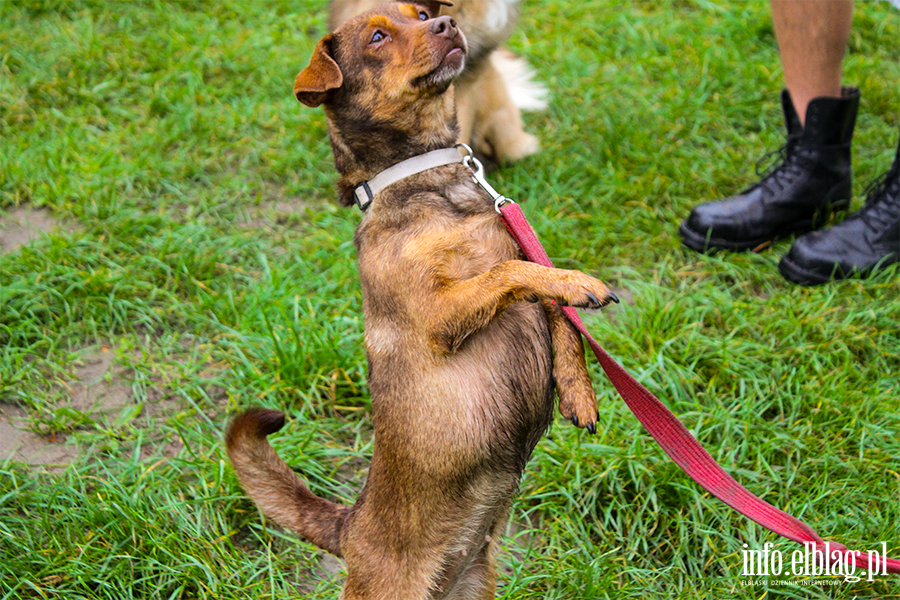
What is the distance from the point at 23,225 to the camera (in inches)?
149

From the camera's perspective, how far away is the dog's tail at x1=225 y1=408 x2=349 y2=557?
214 cm

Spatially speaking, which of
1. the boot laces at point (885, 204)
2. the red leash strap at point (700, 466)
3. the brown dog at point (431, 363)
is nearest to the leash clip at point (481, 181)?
the brown dog at point (431, 363)

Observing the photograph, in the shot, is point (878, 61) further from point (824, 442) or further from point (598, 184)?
point (824, 442)

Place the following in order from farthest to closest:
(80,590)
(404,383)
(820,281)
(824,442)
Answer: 1. (820,281)
2. (824,442)
3. (80,590)
4. (404,383)

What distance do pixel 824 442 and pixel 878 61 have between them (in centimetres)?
323

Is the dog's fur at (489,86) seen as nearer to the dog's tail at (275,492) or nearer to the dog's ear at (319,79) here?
the dog's ear at (319,79)

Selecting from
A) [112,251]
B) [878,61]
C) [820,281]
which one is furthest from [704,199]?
[112,251]

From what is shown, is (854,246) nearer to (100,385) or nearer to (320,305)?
(320,305)

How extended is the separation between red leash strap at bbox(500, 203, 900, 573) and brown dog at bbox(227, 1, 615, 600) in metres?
0.10

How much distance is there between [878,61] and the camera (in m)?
4.69

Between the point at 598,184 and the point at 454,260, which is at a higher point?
the point at 454,260

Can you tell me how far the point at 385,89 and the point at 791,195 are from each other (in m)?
2.30

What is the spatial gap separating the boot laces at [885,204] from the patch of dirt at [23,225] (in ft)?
12.8

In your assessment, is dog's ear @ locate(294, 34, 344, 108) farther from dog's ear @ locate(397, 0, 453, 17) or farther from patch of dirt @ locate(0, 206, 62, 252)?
patch of dirt @ locate(0, 206, 62, 252)
